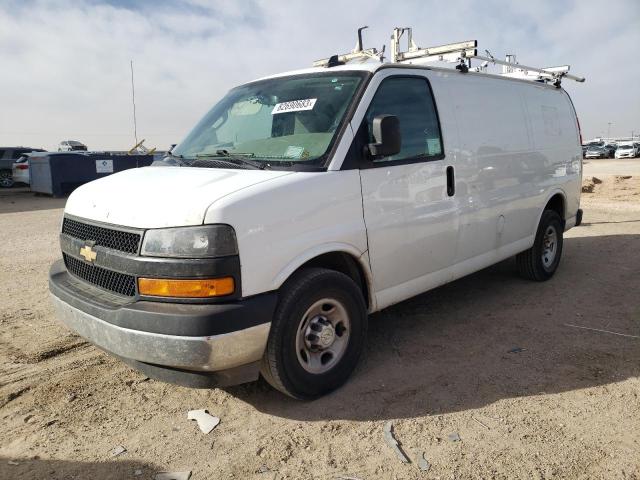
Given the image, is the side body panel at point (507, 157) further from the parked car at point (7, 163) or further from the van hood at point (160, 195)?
the parked car at point (7, 163)

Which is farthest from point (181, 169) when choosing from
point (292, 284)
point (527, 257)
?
point (527, 257)

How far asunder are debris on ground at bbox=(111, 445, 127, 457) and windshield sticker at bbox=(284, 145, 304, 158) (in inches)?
79.7

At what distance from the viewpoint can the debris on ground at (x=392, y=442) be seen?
8.99ft

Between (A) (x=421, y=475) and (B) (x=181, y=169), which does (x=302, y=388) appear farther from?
(B) (x=181, y=169)

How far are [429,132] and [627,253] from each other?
5021mm

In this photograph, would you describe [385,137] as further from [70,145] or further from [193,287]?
[70,145]

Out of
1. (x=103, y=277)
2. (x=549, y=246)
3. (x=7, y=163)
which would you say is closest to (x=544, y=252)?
(x=549, y=246)

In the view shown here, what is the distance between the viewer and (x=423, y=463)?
2.69m

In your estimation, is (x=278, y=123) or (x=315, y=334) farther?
(x=278, y=123)

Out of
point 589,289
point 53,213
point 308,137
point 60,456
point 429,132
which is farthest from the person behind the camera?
point 53,213

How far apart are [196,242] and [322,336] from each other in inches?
41.8

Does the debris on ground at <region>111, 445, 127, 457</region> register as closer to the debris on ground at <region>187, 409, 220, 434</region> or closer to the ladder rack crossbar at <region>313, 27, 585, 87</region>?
the debris on ground at <region>187, 409, 220, 434</region>

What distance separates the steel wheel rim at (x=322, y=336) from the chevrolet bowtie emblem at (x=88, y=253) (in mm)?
1348

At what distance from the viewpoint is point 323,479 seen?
8.49 ft
